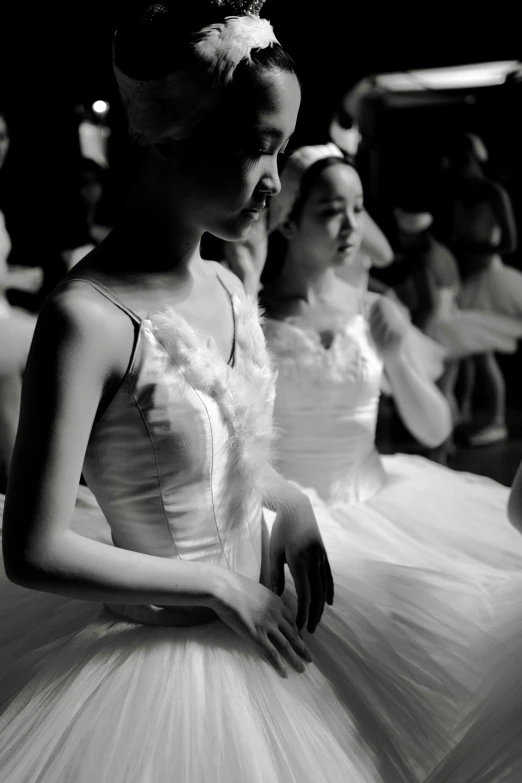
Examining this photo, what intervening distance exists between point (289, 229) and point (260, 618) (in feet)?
4.21

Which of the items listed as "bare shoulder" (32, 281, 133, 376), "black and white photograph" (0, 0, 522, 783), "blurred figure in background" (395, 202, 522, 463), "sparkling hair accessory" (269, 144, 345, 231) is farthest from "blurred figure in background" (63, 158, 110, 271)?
"blurred figure in background" (395, 202, 522, 463)

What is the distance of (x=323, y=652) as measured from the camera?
1.01 meters

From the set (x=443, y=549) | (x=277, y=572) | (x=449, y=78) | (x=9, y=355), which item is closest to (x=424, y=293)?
(x=449, y=78)

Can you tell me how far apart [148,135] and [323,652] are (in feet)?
2.01

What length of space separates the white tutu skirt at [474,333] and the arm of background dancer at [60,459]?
3.19 meters

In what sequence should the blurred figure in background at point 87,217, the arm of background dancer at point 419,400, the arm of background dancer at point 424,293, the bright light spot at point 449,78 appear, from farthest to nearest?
the arm of background dancer at point 424,293
the bright light spot at point 449,78
the blurred figure in background at point 87,217
the arm of background dancer at point 419,400

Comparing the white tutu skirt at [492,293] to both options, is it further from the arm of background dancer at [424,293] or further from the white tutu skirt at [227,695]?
the white tutu skirt at [227,695]

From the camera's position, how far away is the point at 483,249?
440 cm

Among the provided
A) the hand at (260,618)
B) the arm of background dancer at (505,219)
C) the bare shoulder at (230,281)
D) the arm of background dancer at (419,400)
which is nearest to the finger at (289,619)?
the hand at (260,618)

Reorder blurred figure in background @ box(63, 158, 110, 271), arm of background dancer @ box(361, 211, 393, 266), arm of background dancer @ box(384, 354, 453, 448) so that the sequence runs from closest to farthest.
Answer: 1. arm of background dancer @ box(384, 354, 453, 448)
2. blurred figure in background @ box(63, 158, 110, 271)
3. arm of background dancer @ box(361, 211, 393, 266)

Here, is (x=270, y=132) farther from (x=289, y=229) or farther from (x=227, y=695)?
(x=289, y=229)

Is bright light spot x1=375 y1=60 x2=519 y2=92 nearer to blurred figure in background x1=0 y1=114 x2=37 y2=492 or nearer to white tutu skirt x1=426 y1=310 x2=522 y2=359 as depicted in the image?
white tutu skirt x1=426 y1=310 x2=522 y2=359

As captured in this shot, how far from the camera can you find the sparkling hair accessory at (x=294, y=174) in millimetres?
1978

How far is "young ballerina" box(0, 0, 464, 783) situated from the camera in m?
0.83
